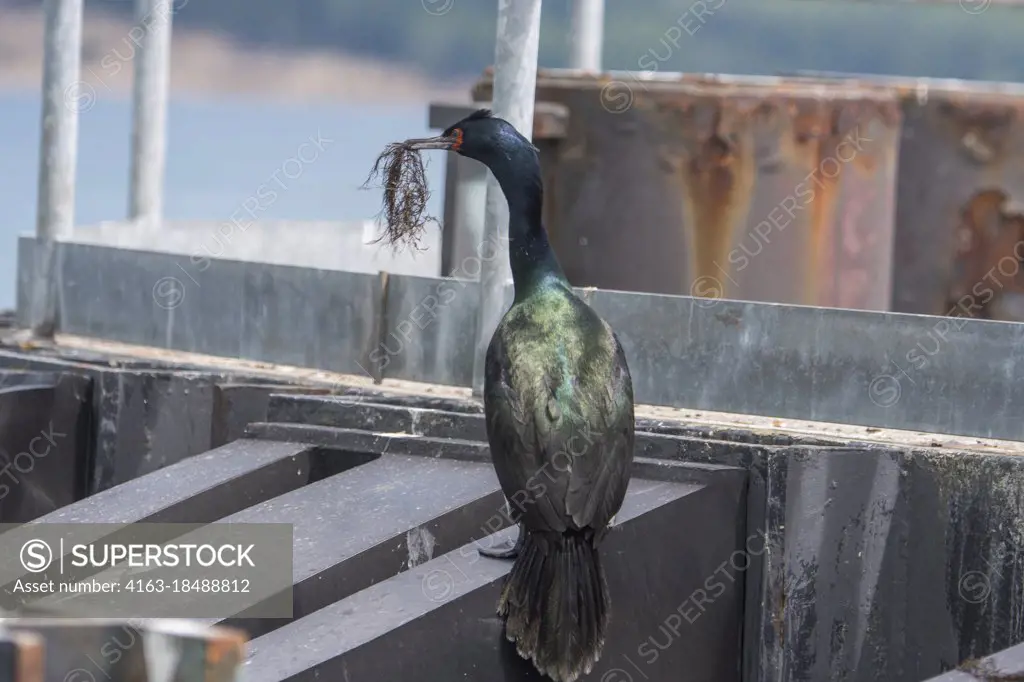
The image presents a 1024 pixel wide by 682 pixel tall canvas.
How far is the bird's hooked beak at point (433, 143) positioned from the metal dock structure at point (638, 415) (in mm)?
1385

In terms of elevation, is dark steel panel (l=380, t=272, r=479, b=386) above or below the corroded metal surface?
below

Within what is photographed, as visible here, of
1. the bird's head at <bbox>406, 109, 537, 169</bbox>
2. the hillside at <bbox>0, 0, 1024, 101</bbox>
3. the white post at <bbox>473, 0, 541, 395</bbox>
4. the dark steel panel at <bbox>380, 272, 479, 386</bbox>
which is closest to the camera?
the bird's head at <bbox>406, 109, 537, 169</bbox>

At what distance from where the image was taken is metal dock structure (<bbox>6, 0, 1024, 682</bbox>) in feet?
19.5

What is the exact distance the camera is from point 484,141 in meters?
5.79

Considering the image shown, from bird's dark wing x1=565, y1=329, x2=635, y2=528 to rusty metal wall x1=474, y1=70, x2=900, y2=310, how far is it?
15.2 ft

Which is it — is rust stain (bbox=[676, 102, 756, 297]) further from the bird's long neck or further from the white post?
the bird's long neck

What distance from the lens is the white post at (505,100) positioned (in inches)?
290

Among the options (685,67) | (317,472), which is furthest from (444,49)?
(317,472)

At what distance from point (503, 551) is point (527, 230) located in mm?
1176

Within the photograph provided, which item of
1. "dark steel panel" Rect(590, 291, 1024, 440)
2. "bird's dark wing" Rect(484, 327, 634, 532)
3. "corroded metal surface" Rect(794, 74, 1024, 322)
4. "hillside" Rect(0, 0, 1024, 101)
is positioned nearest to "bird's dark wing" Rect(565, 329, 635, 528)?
"bird's dark wing" Rect(484, 327, 634, 532)

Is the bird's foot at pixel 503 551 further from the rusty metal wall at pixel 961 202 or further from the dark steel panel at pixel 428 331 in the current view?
the rusty metal wall at pixel 961 202

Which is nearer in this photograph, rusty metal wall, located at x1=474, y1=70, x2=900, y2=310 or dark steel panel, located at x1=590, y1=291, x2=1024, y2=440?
dark steel panel, located at x1=590, y1=291, x2=1024, y2=440

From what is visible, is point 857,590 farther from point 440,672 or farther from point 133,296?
point 133,296

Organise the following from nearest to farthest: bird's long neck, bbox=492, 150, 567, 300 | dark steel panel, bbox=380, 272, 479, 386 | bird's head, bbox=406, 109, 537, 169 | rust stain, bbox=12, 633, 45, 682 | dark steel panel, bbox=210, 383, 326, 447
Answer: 1. rust stain, bbox=12, 633, 45, 682
2. bird's long neck, bbox=492, 150, 567, 300
3. bird's head, bbox=406, 109, 537, 169
4. dark steel panel, bbox=210, 383, 326, 447
5. dark steel panel, bbox=380, 272, 479, 386
